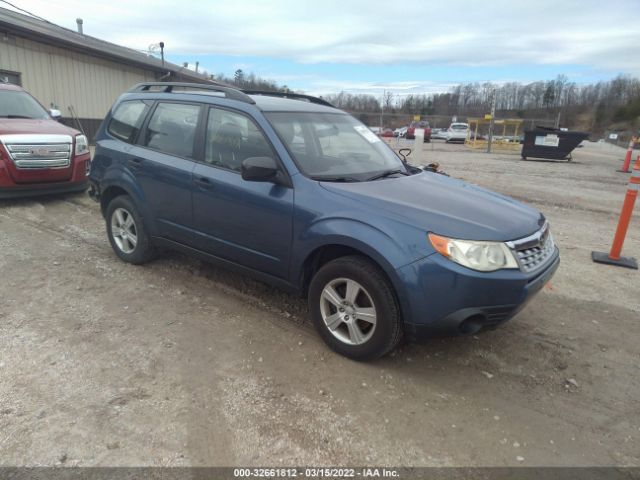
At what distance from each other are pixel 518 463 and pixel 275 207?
89.7 inches

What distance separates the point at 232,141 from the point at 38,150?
16.0ft

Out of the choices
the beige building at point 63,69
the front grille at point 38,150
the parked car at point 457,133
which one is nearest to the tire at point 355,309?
the front grille at point 38,150

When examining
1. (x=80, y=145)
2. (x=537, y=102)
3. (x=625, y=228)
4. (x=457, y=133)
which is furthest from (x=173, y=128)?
(x=537, y=102)

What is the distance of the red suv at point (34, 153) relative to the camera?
686 centimetres

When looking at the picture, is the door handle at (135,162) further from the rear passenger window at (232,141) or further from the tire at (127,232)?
the rear passenger window at (232,141)

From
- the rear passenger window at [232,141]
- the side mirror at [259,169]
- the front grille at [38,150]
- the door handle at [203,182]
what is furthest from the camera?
the front grille at [38,150]

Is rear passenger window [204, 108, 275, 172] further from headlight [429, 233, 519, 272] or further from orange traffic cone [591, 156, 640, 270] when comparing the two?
orange traffic cone [591, 156, 640, 270]

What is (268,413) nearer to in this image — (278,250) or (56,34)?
(278,250)

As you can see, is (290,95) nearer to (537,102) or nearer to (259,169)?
(259,169)

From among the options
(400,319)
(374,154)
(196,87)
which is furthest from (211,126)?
(400,319)

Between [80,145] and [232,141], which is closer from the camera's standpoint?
[232,141]

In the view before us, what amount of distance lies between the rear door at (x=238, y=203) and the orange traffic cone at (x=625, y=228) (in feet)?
14.6

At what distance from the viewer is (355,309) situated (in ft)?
10.4

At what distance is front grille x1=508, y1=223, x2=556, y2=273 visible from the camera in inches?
117
